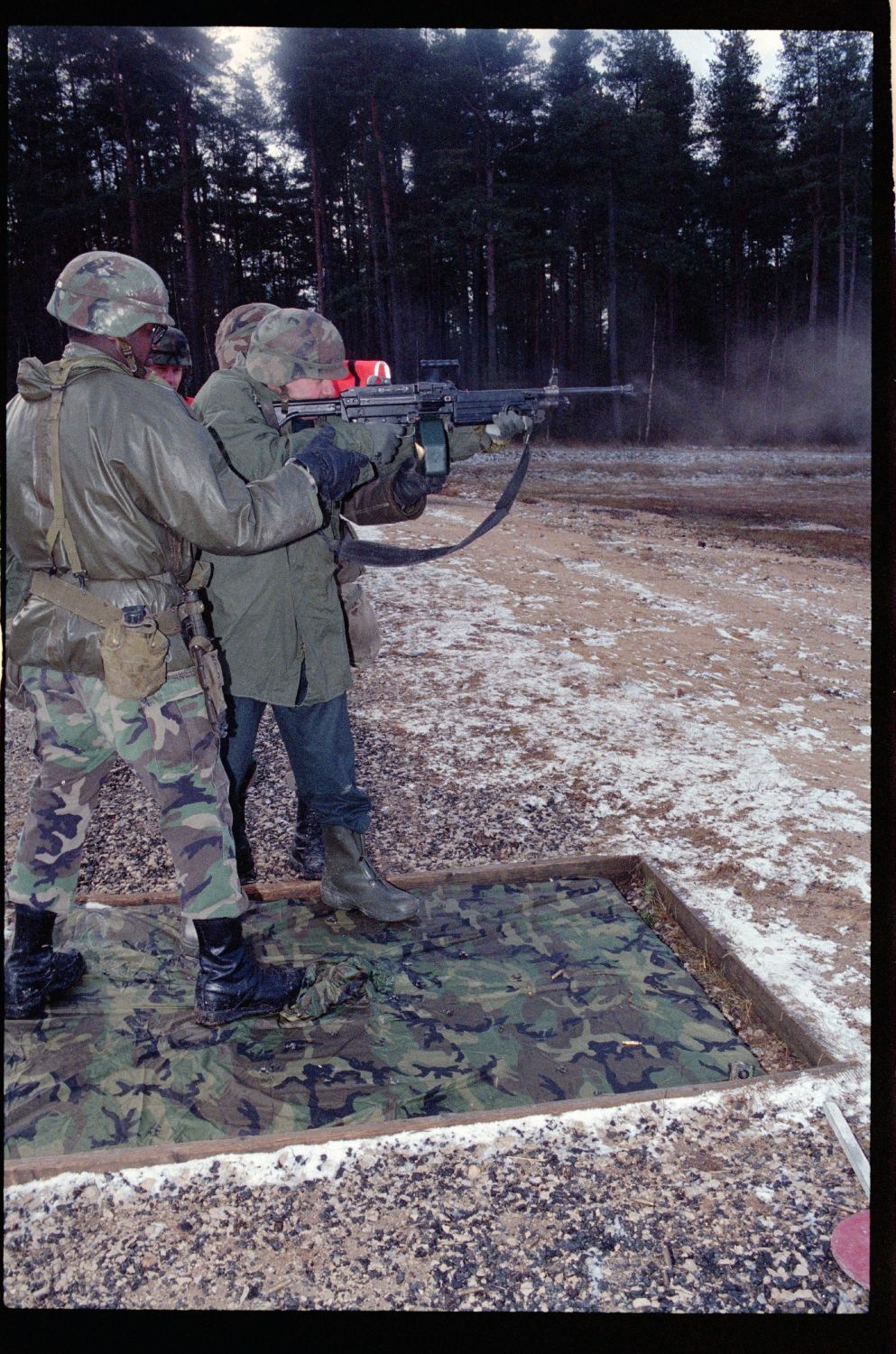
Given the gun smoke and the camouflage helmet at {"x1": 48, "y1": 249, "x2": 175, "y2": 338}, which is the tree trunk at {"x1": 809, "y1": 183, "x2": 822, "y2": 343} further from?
the camouflage helmet at {"x1": 48, "y1": 249, "x2": 175, "y2": 338}

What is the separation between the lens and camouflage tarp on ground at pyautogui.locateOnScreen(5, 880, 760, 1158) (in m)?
2.69

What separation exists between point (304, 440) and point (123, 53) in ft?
66.8

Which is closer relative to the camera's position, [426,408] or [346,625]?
[346,625]

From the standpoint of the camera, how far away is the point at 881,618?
146 centimetres

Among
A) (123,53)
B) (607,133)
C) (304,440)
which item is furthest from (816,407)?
(304,440)

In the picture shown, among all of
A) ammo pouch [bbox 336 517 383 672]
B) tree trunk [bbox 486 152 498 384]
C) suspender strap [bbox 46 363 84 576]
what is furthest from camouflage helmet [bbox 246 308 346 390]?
tree trunk [bbox 486 152 498 384]

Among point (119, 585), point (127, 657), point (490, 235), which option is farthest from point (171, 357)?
point (490, 235)

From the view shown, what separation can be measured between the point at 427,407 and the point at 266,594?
47.4 inches

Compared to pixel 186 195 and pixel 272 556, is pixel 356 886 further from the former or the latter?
pixel 186 195

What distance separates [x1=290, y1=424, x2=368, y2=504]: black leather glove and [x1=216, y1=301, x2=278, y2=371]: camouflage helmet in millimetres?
958

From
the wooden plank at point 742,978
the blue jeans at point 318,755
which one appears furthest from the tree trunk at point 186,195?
the wooden plank at point 742,978

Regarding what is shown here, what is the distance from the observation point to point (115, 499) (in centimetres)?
271

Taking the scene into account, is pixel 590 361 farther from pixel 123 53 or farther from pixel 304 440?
pixel 304 440

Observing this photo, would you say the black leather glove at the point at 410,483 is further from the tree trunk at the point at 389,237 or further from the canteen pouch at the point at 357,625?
the tree trunk at the point at 389,237
